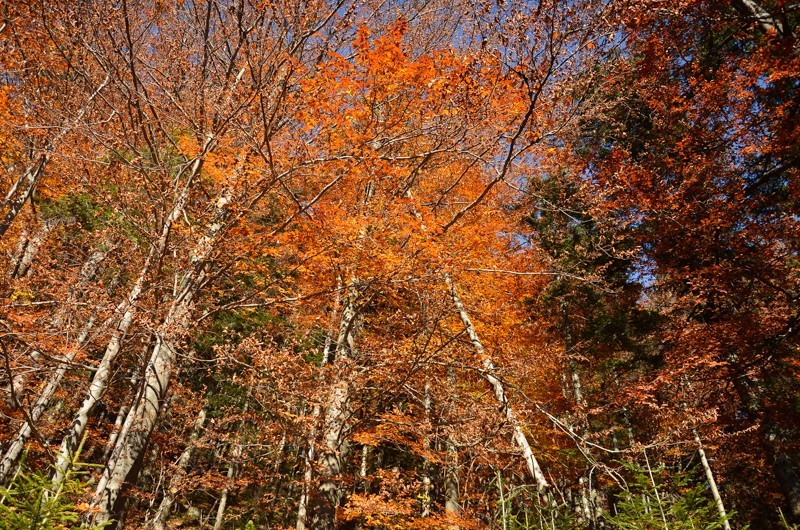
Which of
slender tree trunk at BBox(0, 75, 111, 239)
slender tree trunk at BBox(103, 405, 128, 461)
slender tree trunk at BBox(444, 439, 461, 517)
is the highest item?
slender tree trunk at BBox(0, 75, 111, 239)

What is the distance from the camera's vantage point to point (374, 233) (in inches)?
297

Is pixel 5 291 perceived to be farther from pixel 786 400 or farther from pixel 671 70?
pixel 786 400

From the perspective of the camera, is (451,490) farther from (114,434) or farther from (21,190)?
(21,190)

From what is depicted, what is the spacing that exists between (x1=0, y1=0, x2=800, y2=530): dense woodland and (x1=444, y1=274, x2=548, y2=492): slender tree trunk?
50mm

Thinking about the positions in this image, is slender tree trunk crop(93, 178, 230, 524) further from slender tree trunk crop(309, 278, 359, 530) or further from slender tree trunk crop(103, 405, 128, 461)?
slender tree trunk crop(103, 405, 128, 461)

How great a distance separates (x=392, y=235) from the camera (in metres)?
7.48

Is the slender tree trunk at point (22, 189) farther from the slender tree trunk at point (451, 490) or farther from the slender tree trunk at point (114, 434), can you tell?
the slender tree trunk at point (451, 490)

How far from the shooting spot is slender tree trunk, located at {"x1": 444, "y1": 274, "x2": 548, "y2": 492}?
5.70m

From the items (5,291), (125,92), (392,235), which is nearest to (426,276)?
(392,235)

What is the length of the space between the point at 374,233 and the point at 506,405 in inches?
143

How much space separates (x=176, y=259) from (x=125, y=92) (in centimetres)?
244

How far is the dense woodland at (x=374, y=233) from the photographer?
535 centimetres

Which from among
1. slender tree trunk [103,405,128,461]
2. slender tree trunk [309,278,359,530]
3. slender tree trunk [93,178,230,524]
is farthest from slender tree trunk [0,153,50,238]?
slender tree trunk [309,278,359,530]

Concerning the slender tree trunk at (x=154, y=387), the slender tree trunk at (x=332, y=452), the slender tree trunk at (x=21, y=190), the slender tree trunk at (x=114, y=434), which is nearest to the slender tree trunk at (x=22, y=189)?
the slender tree trunk at (x=21, y=190)
